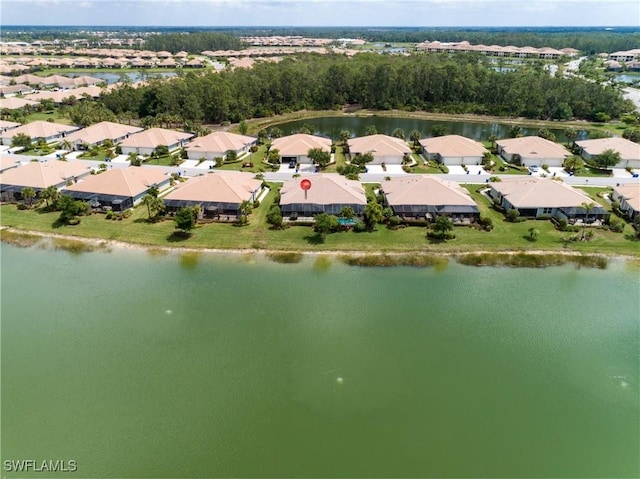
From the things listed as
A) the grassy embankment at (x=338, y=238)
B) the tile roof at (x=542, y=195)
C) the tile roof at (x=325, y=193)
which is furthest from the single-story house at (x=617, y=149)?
the tile roof at (x=325, y=193)

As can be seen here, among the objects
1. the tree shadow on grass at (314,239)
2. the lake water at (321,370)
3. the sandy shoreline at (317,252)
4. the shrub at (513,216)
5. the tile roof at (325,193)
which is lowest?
the lake water at (321,370)

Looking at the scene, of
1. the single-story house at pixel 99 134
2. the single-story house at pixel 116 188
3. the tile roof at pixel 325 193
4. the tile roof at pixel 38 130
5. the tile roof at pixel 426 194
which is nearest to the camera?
the tile roof at pixel 426 194

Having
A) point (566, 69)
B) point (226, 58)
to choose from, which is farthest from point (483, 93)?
point (226, 58)

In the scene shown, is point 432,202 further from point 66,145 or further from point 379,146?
point 66,145

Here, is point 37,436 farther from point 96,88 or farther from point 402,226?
point 96,88

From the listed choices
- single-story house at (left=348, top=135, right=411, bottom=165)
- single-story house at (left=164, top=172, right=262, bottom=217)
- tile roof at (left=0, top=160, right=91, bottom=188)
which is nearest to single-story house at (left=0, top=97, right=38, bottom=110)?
tile roof at (left=0, top=160, right=91, bottom=188)

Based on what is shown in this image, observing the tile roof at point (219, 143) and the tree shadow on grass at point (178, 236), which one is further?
the tile roof at point (219, 143)

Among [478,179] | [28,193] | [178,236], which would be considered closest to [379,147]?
[478,179]

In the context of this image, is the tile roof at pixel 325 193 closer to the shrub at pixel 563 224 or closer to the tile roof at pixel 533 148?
the shrub at pixel 563 224
